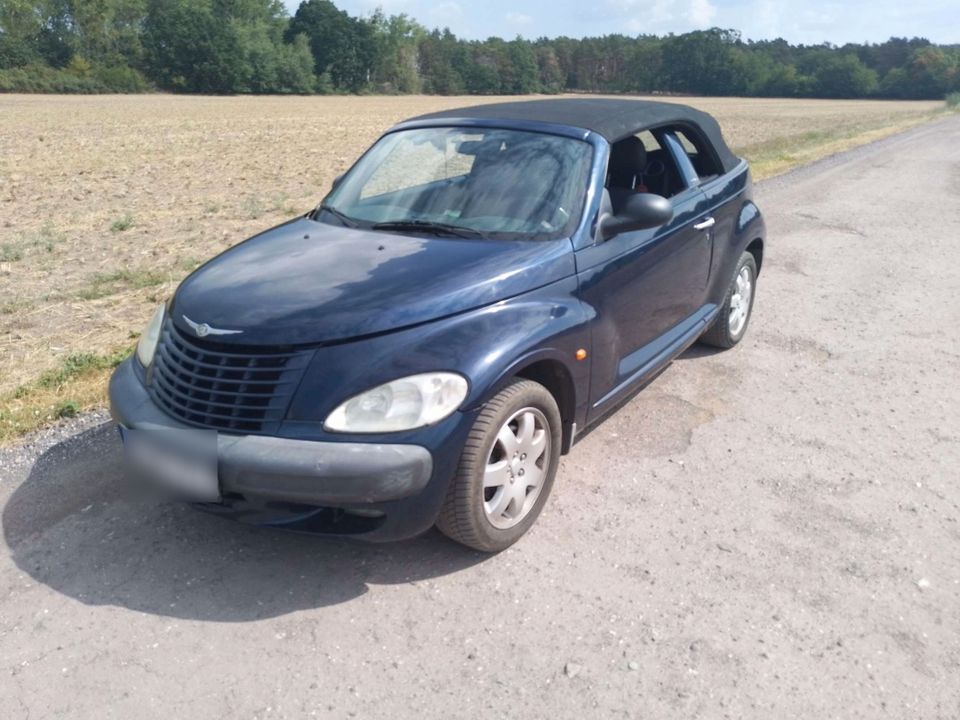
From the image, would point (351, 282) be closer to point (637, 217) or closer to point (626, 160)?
point (637, 217)

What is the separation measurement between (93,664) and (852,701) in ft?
8.05

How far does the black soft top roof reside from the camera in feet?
14.4

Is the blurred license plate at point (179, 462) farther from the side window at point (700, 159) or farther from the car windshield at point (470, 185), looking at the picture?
the side window at point (700, 159)

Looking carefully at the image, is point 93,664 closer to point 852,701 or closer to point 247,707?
point 247,707

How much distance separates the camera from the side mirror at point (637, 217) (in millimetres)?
3900

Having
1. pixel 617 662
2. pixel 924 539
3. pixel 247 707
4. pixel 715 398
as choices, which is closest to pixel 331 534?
pixel 247 707

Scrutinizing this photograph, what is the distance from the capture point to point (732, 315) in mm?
5812

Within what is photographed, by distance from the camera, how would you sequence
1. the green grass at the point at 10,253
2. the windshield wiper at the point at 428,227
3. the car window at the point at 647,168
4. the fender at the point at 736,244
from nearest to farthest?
1. the windshield wiper at the point at 428,227
2. the car window at the point at 647,168
3. the fender at the point at 736,244
4. the green grass at the point at 10,253

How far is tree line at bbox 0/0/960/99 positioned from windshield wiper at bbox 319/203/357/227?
259 ft

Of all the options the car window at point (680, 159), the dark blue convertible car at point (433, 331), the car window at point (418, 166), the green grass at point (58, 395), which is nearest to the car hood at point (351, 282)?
the dark blue convertible car at point (433, 331)

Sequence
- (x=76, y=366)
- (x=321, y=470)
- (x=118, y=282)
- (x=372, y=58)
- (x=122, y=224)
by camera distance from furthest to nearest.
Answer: (x=372, y=58) → (x=122, y=224) → (x=118, y=282) → (x=76, y=366) → (x=321, y=470)

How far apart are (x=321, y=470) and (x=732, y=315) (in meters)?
3.75

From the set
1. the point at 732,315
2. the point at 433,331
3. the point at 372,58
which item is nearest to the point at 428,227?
the point at 433,331

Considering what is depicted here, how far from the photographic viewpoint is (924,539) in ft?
11.8
